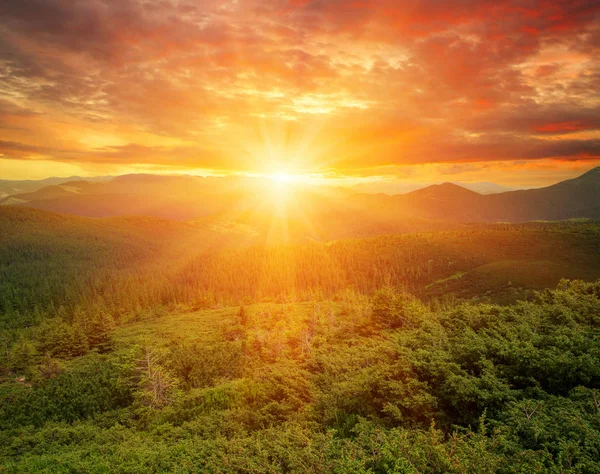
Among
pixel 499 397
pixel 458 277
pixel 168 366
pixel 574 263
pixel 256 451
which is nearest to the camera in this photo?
pixel 499 397

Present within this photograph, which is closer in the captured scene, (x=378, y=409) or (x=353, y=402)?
(x=378, y=409)

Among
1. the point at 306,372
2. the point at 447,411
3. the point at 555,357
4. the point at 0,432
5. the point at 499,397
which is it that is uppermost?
the point at 555,357

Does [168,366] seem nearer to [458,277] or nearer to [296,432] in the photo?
[296,432]

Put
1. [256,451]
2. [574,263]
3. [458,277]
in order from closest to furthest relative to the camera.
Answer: [256,451]
[574,263]
[458,277]

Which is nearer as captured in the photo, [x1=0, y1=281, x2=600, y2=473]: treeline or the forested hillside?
[x1=0, y1=281, x2=600, y2=473]: treeline

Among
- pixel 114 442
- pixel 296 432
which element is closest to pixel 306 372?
pixel 296 432

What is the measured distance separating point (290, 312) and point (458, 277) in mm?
128100

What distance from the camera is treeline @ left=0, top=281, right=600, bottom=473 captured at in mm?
16000

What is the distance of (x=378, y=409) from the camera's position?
24375 millimetres

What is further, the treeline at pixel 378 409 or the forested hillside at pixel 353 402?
the forested hillside at pixel 353 402

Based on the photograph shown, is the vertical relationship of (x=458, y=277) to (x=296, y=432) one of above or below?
below

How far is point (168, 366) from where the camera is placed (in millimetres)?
52062

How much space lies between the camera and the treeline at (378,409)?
16000mm

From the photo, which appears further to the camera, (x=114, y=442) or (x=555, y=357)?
(x=114, y=442)
